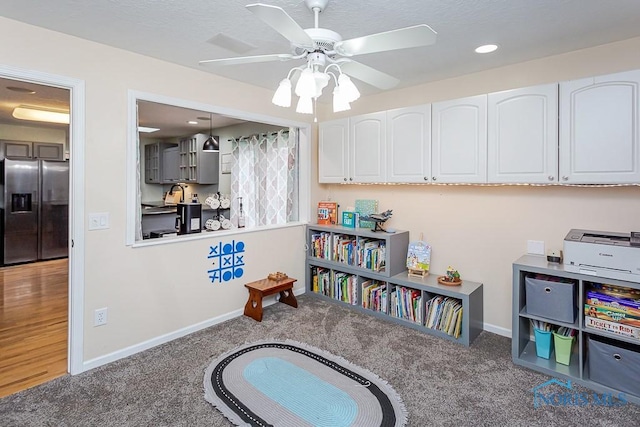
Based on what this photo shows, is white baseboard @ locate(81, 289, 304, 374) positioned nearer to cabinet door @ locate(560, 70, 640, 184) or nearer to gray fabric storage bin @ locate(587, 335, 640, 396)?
gray fabric storage bin @ locate(587, 335, 640, 396)

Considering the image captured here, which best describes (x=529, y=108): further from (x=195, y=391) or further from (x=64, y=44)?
(x=64, y=44)

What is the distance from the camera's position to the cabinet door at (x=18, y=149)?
19.4 feet

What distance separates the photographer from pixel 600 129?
7.64 feet

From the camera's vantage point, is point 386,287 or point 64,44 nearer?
point 64,44

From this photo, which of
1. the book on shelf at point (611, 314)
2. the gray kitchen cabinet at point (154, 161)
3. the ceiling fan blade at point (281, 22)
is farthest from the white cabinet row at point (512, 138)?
the gray kitchen cabinet at point (154, 161)

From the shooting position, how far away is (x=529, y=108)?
262 cm

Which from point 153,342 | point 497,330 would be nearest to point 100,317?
point 153,342

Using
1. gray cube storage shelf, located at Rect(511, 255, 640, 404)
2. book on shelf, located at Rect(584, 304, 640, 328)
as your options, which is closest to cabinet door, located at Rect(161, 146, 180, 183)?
gray cube storage shelf, located at Rect(511, 255, 640, 404)

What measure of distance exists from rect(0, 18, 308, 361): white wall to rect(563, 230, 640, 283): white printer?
2.91 metres

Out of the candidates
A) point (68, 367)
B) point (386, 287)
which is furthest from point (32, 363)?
point (386, 287)

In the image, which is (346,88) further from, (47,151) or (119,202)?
(47,151)

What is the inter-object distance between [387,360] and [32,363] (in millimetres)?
2703

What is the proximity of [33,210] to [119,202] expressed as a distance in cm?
457

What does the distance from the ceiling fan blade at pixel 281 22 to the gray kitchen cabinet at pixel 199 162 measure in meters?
5.07
